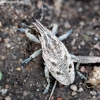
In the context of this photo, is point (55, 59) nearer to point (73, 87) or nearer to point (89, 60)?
point (73, 87)

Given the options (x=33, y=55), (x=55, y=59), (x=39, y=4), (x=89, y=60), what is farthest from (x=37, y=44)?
(x=39, y=4)

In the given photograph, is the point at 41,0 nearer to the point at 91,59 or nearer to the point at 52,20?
the point at 52,20

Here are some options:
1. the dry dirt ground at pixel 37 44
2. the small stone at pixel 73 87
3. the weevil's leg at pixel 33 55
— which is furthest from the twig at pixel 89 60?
the weevil's leg at pixel 33 55

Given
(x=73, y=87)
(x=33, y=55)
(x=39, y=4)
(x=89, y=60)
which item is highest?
(x=39, y=4)

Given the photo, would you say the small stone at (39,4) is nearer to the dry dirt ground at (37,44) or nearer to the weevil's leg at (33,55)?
the dry dirt ground at (37,44)

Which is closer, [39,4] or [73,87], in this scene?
[73,87]

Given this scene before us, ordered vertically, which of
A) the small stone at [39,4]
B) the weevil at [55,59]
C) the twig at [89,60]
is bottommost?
the twig at [89,60]

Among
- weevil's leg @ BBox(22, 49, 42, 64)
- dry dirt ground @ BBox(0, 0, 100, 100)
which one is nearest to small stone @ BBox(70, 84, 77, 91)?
dry dirt ground @ BBox(0, 0, 100, 100)

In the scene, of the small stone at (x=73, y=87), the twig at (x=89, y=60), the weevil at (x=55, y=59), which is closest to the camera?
the weevil at (x=55, y=59)

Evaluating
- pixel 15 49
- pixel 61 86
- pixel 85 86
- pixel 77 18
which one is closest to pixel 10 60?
pixel 15 49
